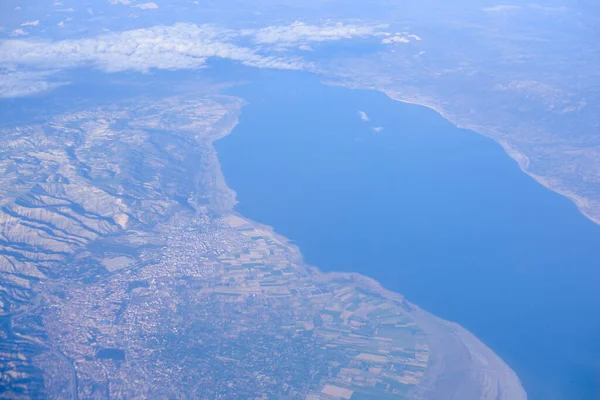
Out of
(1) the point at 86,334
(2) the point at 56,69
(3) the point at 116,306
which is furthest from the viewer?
(2) the point at 56,69

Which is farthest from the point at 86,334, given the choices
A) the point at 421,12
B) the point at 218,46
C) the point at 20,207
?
the point at 421,12

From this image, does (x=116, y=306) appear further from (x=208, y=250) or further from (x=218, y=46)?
(x=218, y=46)

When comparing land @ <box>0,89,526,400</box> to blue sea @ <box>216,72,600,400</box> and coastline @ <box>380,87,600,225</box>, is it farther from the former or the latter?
coastline @ <box>380,87,600,225</box>

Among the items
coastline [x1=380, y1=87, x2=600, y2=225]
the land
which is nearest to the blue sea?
coastline [x1=380, y1=87, x2=600, y2=225]

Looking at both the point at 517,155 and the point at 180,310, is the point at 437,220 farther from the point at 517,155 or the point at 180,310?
the point at 180,310

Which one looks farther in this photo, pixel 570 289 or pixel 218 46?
pixel 218 46

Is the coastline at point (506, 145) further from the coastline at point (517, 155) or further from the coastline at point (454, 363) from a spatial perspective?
the coastline at point (454, 363)

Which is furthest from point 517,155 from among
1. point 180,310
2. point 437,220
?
point 180,310
